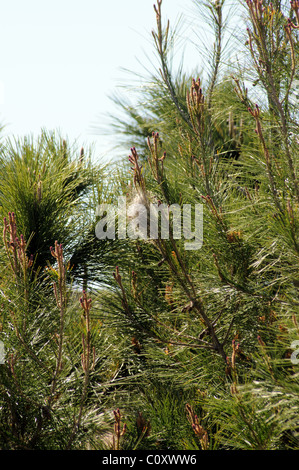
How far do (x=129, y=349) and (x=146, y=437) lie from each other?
0.26m

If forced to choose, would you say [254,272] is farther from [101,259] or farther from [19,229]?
[19,229]

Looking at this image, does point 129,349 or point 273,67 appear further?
point 129,349

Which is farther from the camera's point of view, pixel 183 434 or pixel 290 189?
pixel 183 434

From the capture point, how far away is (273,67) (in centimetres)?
110

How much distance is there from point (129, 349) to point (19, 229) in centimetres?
44

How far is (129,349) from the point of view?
4.42ft

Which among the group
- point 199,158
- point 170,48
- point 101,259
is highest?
point 170,48

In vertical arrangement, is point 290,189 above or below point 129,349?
above

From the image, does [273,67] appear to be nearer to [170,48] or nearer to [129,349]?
[170,48]

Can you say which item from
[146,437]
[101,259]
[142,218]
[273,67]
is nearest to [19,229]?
[101,259]
